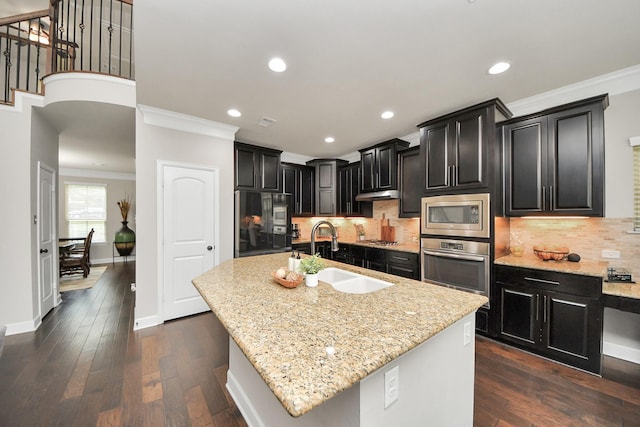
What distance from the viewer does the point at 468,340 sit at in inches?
57.7

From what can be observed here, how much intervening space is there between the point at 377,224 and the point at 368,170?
3.56ft

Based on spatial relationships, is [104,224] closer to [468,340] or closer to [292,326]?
[292,326]

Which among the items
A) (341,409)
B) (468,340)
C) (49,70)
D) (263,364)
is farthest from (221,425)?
(49,70)

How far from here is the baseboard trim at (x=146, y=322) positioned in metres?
3.00

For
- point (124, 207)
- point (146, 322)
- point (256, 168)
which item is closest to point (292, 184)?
point (256, 168)

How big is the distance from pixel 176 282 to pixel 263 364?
3.06 m

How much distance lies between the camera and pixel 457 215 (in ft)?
9.50

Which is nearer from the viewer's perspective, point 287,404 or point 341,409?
point 287,404

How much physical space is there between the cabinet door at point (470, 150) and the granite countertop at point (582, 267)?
2.83 feet

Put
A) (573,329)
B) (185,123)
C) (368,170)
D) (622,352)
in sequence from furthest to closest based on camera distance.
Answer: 1. (368,170)
2. (185,123)
3. (622,352)
4. (573,329)

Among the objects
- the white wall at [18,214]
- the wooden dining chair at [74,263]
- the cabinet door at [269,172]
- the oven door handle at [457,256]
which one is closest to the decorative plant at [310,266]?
the oven door handle at [457,256]

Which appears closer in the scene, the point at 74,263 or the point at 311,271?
the point at 311,271

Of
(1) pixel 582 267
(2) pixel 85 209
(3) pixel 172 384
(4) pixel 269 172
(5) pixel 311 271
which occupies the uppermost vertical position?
(4) pixel 269 172

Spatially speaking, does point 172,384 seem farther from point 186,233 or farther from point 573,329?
point 573,329
